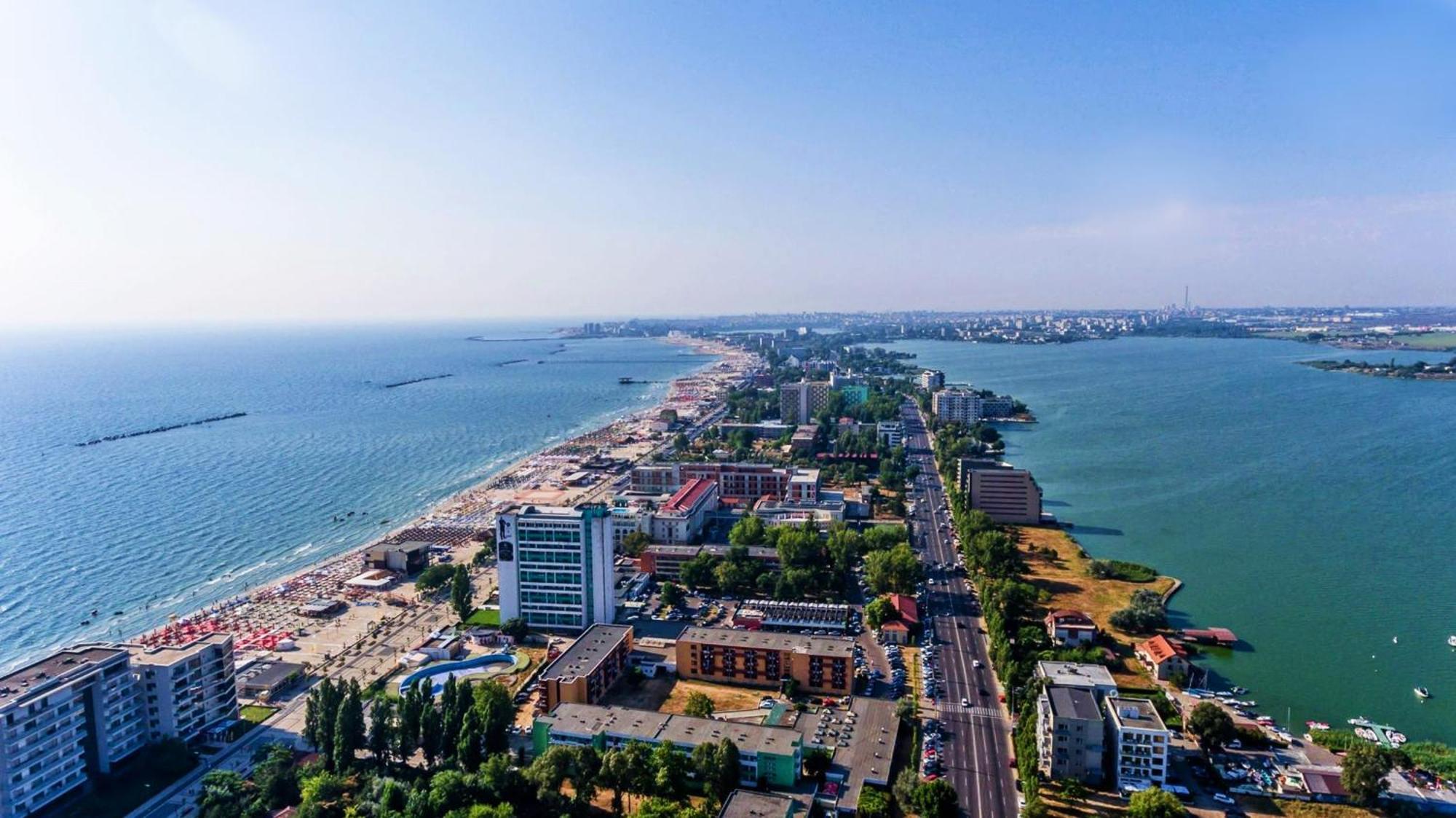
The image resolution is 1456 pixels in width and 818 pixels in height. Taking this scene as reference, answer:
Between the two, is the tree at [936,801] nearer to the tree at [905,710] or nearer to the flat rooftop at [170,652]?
the tree at [905,710]

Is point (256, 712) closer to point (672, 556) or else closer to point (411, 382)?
point (672, 556)

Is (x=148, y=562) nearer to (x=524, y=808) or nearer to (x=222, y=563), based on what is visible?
(x=222, y=563)

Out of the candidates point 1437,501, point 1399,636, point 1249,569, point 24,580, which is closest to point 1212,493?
point 1437,501

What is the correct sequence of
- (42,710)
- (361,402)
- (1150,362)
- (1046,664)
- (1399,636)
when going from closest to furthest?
(42,710) < (1046,664) < (1399,636) < (361,402) < (1150,362)

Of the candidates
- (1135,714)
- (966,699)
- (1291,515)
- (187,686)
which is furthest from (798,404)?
(187,686)

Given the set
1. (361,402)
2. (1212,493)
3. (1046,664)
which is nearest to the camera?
(1046,664)

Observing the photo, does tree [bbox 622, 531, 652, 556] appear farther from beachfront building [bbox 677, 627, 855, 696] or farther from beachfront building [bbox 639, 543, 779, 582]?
beachfront building [bbox 677, 627, 855, 696]
